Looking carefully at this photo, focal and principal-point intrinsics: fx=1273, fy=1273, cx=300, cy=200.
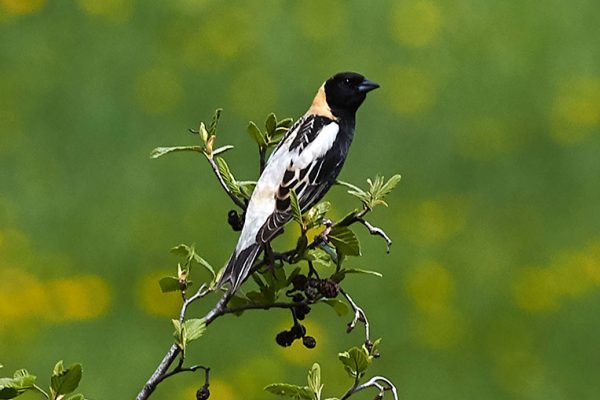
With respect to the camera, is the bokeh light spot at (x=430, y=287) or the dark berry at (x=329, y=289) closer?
the dark berry at (x=329, y=289)

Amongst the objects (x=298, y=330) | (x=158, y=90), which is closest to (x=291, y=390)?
(x=298, y=330)

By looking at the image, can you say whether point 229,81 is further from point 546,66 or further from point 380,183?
point 380,183

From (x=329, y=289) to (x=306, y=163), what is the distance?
1108 mm

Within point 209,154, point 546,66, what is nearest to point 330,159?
point 209,154

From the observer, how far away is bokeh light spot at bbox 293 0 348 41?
6.58 meters

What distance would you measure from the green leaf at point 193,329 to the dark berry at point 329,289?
229mm

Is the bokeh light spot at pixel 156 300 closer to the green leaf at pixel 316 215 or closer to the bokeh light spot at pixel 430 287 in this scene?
the bokeh light spot at pixel 430 287

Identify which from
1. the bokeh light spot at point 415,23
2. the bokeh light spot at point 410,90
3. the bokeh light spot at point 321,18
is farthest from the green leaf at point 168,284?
the bokeh light spot at point 415,23

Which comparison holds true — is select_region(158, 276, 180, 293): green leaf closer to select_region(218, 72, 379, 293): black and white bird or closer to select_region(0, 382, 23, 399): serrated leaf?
select_region(218, 72, 379, 293): black and white bird

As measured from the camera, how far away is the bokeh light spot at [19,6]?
21.1 ft

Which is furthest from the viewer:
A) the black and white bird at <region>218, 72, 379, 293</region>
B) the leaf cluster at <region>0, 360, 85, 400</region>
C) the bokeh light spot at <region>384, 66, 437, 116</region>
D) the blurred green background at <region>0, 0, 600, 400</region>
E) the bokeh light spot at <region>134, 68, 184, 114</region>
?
the bokeh light spot at <region>384, 66, 437, 116</region>

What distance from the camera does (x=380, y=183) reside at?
2.11 m

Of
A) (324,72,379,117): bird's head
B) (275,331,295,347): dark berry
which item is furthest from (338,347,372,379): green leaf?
(324,72,379,117): bird's head

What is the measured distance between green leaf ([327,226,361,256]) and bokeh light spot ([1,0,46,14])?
15.6 ft
